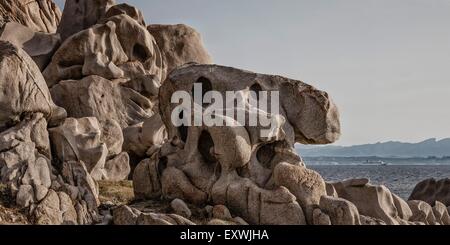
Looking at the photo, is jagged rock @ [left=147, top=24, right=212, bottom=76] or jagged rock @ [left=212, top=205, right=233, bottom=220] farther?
jagged rock @ [left=147, top=24, right=212, bottom=76]

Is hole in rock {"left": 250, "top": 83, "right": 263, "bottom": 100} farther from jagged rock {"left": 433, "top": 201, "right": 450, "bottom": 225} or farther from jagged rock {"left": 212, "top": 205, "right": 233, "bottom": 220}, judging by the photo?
jagged rock {"left": 433, "top": 201, "right": 450, "bottom": 225}

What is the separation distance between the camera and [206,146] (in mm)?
22969

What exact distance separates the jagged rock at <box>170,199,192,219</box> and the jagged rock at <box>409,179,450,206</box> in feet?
79.9

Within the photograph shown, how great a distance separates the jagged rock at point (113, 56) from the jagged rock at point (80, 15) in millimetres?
5544

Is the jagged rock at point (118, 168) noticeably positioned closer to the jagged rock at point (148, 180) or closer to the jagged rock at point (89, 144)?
the jagged rock at point (89, 144)

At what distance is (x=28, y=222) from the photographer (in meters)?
16.8

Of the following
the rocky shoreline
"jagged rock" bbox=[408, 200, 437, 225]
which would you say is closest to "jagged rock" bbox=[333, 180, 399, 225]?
the rocky shoreline

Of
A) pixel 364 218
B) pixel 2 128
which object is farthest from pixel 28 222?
pixel 364 218

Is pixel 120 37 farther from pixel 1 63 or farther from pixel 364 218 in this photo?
pixel 364 218

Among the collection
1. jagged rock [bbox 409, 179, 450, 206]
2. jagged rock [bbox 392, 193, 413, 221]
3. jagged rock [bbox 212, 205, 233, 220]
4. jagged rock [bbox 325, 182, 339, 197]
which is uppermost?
jagged rock [bbox 325, 182, 339, 197]

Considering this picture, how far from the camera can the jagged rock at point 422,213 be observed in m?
25.2

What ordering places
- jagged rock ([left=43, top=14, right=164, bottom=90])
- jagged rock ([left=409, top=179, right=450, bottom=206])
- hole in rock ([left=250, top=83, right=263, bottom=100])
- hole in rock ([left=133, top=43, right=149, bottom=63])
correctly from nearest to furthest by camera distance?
hole in rock ([left=250, top=83, right=263, bottom=100])
jagged rock ([left=409, top=179, right=450, bottom=206])
jagged rock ([left=43, top=14, right=164, bottom=90])
hole in rock ([left=133, top=43, right=149, bottom=63])

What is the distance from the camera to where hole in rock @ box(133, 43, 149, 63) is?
166 feet

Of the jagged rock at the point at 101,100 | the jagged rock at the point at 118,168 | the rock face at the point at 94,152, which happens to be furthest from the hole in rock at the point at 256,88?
the jagged rock at the point at 101,100
